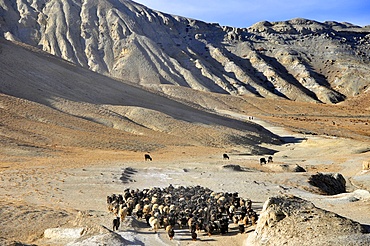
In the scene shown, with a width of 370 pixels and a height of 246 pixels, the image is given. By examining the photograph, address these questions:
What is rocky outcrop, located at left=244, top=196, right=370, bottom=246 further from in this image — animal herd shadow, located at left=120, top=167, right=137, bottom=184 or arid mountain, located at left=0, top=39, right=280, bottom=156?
arid mountain, located at left=0, top=39, right=280, bottom=156

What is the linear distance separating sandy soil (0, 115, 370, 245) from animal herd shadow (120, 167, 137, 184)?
0.35 ft

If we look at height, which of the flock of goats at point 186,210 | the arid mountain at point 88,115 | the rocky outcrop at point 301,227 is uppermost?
the arid mountain at point 88,115

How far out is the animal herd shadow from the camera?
26.2 metres

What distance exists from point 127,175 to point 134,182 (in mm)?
1974

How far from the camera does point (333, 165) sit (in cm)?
3322

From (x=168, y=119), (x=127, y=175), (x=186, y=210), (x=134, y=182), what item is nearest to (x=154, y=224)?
(x=186, y=210)

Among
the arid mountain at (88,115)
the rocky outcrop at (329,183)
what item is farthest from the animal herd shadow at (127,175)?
the arid mountain at (88,115)

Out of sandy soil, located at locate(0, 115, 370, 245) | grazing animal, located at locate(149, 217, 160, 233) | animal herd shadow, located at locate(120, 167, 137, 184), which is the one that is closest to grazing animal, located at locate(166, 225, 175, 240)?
sandy soil, located at locate(0, 115, 370, 245)

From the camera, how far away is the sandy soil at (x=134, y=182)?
1548cm

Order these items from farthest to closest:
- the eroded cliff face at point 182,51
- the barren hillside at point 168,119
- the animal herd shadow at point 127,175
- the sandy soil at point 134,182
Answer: the eroded cliff face at point 182,51 → the animal herd shadow at point 127,175 → the barren hillside at point 168,119 → the sandy soil at point 134,182

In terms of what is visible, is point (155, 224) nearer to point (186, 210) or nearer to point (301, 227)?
point (186, 210)

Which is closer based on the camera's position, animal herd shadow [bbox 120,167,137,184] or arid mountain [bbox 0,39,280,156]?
animal herd shadow [bbox 120,167,137,184]

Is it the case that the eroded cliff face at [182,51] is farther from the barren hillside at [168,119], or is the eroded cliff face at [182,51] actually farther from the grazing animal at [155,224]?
the grazing animal at [155,224]

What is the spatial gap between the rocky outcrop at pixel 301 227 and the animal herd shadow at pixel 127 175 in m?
13.7
